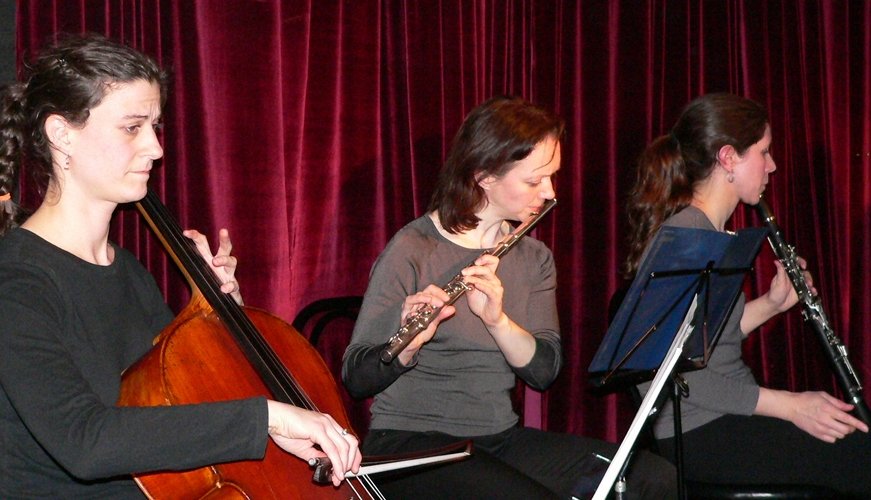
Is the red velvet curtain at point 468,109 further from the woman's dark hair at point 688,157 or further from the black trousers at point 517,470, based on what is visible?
the black trousers at point 517,470

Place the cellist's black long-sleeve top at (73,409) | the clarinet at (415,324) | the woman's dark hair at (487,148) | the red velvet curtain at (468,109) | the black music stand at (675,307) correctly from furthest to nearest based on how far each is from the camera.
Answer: the red velvet curtain at (468,109) < the woman's dark hair at (487,148) < the clarinet at (415,324) < the black music stand at (675,307) < the cellist's black long-sleeve top at (73,409)

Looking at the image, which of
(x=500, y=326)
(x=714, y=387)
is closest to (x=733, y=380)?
(x=714, y=387)

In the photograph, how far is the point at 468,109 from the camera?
280 centimetres

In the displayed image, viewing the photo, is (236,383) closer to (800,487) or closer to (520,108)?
(520,108)

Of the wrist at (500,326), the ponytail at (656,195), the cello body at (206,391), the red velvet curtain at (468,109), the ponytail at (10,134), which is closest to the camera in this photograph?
the cello body at (206,391)

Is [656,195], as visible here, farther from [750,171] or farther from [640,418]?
[640,418]

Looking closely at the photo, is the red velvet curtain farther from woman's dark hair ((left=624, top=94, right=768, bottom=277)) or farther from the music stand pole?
the music stand pole

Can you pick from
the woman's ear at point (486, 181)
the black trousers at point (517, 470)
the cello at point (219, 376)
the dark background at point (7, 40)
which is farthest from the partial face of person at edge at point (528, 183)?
the dark background at point (7, 40)

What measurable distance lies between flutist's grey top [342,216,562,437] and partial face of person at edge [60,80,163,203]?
0.69 metres

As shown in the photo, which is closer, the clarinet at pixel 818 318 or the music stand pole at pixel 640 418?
the music stand pole at pixel 640 418

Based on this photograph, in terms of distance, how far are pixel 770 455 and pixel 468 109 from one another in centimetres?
132

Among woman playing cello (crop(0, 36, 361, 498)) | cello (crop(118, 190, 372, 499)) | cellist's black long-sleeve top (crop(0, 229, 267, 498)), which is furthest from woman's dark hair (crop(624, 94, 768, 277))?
cellist's black long-sleeve top (crop(0, 229, 267, 498))

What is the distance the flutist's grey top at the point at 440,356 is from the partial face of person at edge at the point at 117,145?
2.27ft

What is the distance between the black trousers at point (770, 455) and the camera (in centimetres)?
226
